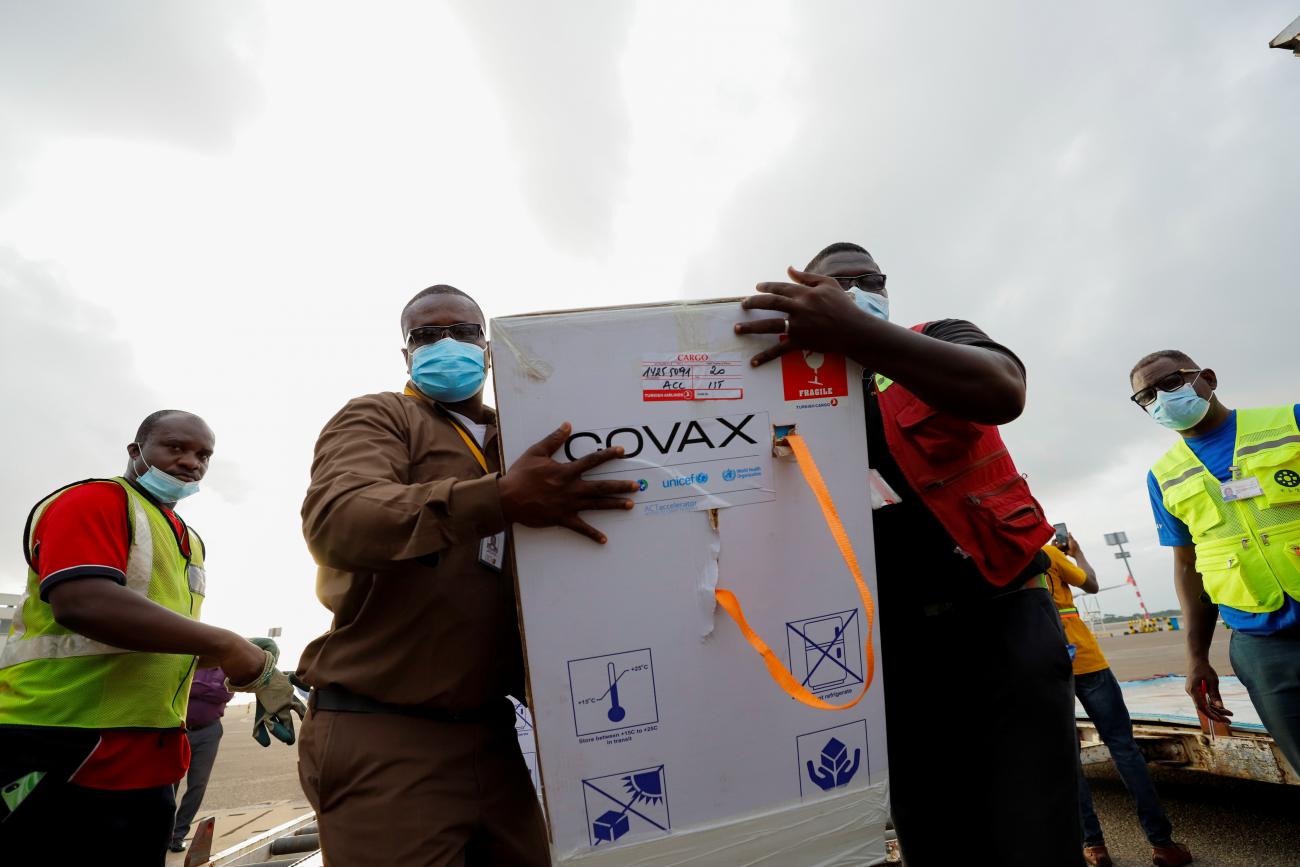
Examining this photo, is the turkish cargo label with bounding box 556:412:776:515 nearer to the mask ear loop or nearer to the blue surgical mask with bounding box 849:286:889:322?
the blue surgical mask with bounding box 849:286:889:322

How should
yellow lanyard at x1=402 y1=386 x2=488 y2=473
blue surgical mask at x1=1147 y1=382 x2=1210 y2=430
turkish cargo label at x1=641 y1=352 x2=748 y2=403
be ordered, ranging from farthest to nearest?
blue surgical mask at x1=1147 y1=382 x2=1210 y2=430
yellow lanyard at x1=402 y1=386 x2=488 y2=473
turkish cargo label at x1=641 y1=352 x2=748 y2=403

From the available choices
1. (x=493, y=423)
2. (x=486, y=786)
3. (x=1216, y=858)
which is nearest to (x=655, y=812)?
(x=486, y=786)

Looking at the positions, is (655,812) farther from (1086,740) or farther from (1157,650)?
(1157,650)

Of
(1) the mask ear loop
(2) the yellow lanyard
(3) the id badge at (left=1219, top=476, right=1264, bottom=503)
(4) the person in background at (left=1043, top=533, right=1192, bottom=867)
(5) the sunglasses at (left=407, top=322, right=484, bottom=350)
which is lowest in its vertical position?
(4) the person in background at (left=1043, top=533, right=1192, bottom=867)

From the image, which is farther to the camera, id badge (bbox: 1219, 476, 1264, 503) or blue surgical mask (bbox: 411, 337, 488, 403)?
id badge (bbox: 1219, 476, 1264, 503)

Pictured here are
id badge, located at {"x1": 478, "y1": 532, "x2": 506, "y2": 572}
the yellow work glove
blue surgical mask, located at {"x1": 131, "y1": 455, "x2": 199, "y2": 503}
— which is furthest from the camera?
blue surgical mask, located at {"x1": 131, "y1": 455, "x2": 199, "y2": 503}

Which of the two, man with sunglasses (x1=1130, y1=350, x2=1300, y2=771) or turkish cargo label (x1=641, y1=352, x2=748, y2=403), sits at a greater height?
turkish cargo label (x1=641, y1=352, x2=748, y2=403)

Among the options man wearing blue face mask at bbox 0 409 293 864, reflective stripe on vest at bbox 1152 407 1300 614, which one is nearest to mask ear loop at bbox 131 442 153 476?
man wearing blue face mask at bbox 0 409 293 864

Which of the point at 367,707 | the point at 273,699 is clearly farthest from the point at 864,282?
the point at 273,699

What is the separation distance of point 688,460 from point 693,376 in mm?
182

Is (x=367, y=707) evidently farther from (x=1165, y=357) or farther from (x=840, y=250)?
(x=1165, y=357)

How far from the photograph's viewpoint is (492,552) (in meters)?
1.78

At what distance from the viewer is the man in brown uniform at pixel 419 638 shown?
4.68 feet

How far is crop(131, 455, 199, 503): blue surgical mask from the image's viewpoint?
2.85 m
